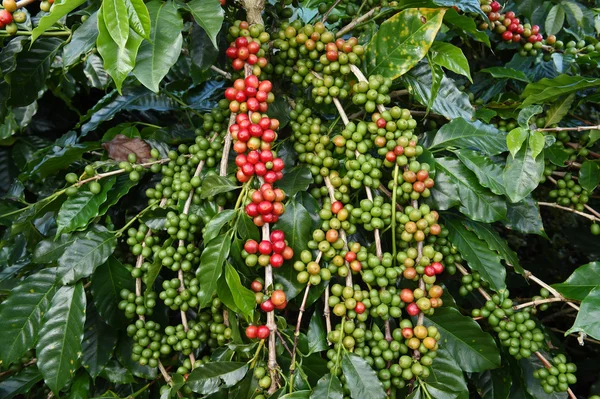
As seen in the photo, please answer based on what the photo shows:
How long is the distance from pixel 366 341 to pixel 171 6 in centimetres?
90

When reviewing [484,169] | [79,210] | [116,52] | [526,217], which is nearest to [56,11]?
[116,52]

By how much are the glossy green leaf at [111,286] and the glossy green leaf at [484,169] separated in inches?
38.8

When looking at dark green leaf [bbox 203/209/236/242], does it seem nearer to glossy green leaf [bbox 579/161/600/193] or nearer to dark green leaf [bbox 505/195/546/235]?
dark green leaf [bbox 505/195/546/235]

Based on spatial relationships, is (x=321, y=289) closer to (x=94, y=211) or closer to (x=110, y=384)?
(x=94, y=211)

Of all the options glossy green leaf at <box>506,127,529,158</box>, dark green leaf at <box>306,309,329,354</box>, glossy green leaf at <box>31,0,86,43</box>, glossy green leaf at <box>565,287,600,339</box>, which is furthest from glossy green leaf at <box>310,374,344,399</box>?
glossy green leaf at <box>31,0,86,43</box>

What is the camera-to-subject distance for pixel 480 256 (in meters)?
1.21

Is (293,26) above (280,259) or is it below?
above

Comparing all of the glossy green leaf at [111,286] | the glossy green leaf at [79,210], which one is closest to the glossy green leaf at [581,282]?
the glossy green leaf at [111,286]

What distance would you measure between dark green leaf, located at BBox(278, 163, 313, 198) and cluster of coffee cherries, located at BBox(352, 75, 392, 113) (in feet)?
0.72

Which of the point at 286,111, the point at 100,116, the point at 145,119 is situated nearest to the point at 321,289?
the point at 286,111

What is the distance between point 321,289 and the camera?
1092 millimetres

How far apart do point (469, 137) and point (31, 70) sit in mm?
1318

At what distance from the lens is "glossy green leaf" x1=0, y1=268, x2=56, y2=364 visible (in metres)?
1.25

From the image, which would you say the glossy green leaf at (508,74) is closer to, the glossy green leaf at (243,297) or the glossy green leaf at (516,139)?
the glossy green leaf at (516,139)
